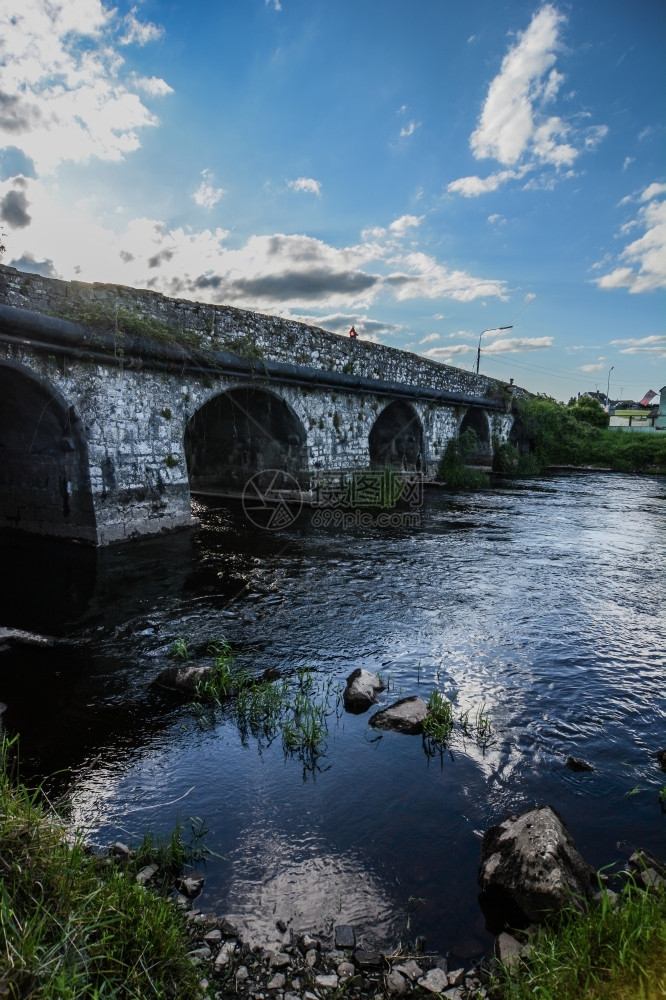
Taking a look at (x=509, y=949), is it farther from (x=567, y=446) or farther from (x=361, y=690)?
(x=567, y=446)

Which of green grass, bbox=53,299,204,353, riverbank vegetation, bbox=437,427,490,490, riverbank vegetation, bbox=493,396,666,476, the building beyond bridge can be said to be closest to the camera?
the building beyond bridge

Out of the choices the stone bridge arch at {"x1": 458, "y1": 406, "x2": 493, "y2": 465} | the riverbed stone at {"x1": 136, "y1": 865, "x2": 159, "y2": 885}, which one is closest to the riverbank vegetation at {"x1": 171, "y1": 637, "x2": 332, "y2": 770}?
the riverbed stone at {"x1": 136, "y1": 865, "x2": 159, "y2": 885}

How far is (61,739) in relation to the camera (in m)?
4.14

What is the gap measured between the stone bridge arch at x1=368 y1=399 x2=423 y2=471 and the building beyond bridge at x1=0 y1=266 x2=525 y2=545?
3704 millimetres

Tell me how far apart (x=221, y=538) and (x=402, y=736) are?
767 cm

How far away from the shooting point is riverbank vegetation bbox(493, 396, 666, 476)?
28.1m

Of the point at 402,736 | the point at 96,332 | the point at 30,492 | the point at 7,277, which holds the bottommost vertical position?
the point at 402,736

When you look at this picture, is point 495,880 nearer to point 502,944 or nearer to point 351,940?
point 502,944

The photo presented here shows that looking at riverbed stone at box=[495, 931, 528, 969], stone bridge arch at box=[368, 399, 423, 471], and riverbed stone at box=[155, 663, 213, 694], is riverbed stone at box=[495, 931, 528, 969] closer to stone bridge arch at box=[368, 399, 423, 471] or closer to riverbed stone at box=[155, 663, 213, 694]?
riverbed stone at box=[155, 663, 213, 694]

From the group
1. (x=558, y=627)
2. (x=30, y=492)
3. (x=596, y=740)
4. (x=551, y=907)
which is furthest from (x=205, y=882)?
(x=30, y=492)

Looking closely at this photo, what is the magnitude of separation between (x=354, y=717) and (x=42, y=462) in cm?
832

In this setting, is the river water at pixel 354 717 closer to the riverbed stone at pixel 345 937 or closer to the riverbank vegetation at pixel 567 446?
the riverbed stone at pixel 345 937

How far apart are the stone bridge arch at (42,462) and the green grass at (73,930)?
26.6 ft

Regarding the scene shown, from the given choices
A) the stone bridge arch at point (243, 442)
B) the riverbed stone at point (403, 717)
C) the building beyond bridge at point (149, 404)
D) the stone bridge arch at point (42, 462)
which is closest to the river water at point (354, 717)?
the riverbed stone at point (403, 717)
